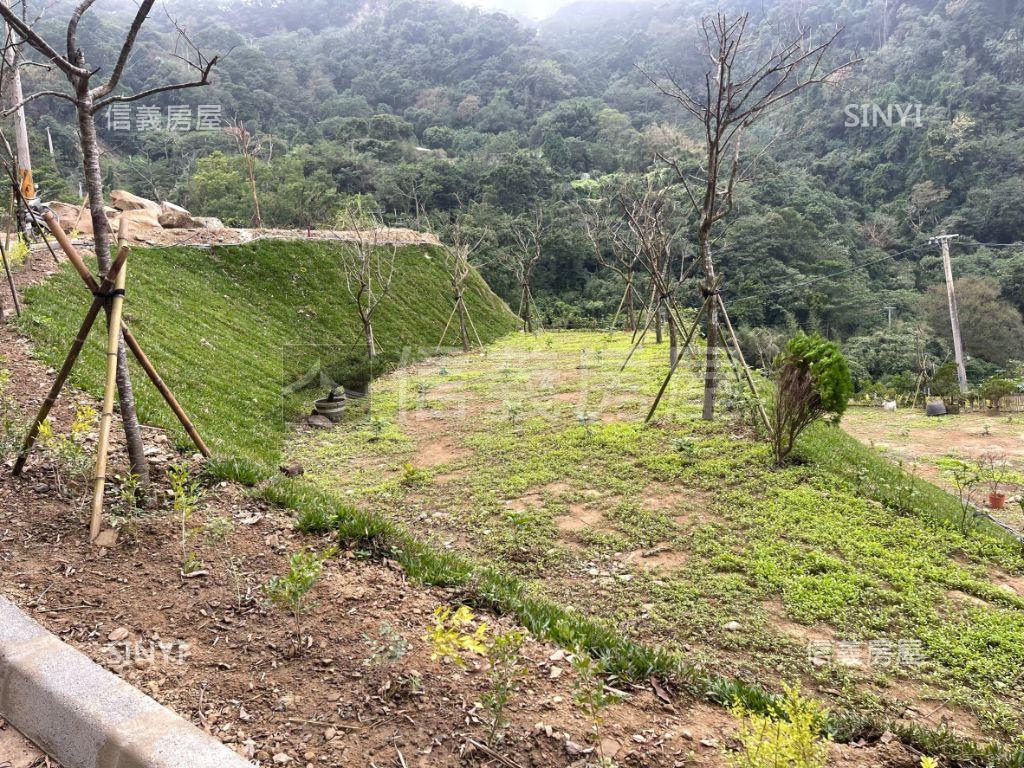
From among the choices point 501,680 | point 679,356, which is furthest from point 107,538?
point 679,356

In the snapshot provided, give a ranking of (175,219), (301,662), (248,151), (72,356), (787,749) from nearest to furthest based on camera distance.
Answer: (787,749)
(301,662)
(72,356)
(175,219)
(248,151)

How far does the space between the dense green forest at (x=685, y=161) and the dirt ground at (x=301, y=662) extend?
7.94 metres

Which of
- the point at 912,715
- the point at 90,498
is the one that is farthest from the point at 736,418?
the point at 90,498

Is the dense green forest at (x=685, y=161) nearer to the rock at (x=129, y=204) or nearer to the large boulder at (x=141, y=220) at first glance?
the rock at (x=129, y=204)

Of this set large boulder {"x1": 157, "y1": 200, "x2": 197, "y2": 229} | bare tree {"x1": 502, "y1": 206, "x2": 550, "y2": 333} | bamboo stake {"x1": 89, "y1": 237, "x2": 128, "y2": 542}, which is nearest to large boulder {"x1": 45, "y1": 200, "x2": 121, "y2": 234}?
large boulder {"x1": 157, "y1": 200, "x2": 197, "y2": 229}

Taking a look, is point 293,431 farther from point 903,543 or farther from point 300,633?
point 903,543

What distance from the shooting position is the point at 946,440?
1198 centimetres

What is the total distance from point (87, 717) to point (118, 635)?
0.73 m

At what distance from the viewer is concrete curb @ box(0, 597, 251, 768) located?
7.09 feet

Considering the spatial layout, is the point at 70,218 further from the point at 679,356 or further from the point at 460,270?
the point at 679,356

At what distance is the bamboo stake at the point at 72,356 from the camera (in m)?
3.70

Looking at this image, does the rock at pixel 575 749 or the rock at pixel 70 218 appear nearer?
the rock at pixel 575 749

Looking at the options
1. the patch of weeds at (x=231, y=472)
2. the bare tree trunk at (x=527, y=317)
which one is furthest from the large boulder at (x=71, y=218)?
the bare tree trunk at (x=527, y=317)

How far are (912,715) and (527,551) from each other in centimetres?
291
